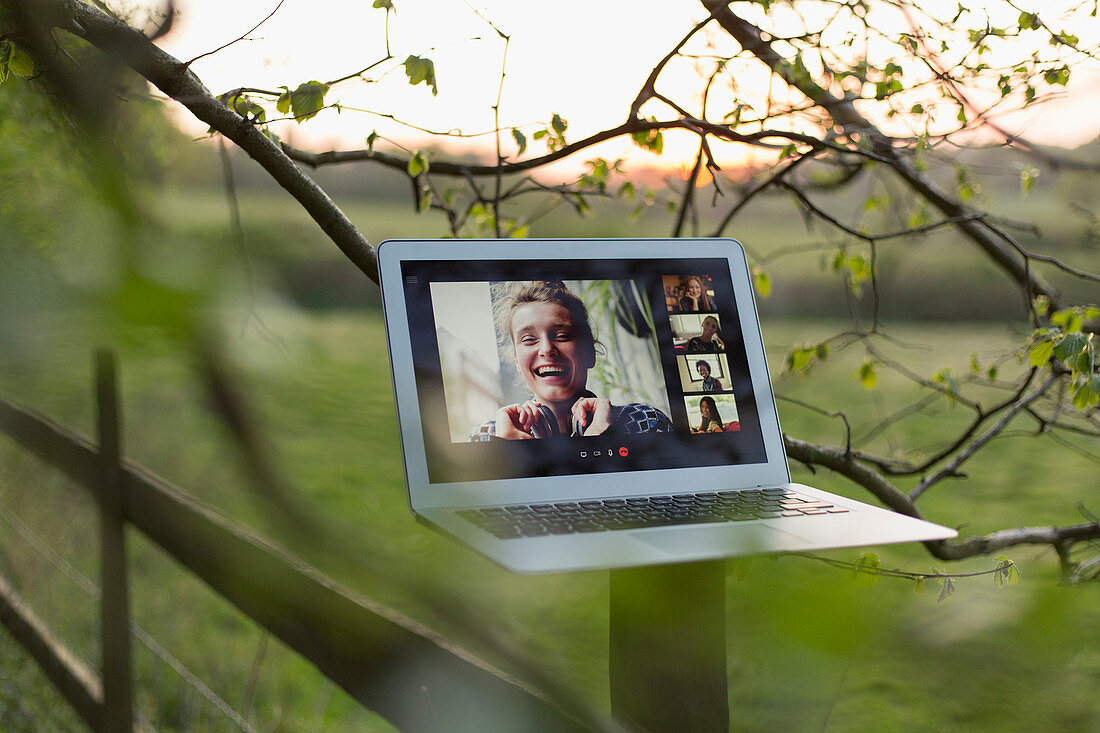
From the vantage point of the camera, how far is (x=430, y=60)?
861mm

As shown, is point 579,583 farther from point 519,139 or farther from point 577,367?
point 519,139

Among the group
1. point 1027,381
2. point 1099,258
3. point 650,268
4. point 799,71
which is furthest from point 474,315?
point 1027,381

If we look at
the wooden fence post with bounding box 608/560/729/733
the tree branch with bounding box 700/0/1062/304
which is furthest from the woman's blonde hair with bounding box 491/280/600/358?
the tree branch with bounding box 700/0/1062/304

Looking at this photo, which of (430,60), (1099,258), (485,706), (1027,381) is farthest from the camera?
(1027,381)

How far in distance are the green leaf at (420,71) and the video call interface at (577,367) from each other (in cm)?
19

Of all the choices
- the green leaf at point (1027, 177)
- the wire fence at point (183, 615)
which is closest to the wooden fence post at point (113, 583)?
the wire fence at point (183, 615)

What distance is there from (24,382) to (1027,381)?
1.48 meters

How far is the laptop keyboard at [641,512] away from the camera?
662mm

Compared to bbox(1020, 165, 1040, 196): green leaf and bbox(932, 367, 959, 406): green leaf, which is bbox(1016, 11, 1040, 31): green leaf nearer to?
bbox(1020, 165, 1040, 196): green leaf

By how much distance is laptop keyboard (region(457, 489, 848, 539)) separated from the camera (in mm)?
662

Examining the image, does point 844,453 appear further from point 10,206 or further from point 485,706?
point 10,206

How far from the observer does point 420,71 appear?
0.83m

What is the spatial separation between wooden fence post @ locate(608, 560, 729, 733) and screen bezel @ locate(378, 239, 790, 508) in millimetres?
238

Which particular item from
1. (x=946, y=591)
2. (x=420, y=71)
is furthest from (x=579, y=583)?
(x=420, y=71)
